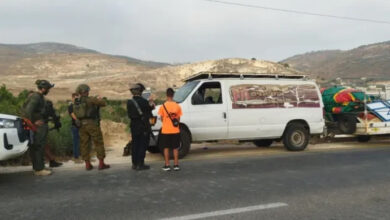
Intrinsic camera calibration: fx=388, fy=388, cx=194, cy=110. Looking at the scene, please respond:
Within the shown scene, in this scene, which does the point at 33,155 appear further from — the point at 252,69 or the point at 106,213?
the point at 252,69

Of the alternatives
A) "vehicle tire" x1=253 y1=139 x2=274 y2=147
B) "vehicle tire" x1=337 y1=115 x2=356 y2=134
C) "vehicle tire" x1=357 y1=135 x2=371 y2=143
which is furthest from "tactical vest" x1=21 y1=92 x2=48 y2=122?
"vehicle tire" x1=357 y1=135 x2=371 y2=143

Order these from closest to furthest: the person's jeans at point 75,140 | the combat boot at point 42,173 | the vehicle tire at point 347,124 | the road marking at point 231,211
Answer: the road marking at point 231,211 → the combat boot at point 42,173 → the person's jeans at point 75,140 → the vehicle tire at point 347,124

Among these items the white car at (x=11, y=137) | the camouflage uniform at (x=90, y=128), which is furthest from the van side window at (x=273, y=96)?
the white car at (x=11, y=137)

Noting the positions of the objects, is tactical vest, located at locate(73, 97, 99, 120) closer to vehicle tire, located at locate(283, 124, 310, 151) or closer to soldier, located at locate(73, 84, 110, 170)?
soldier, located at locate(73, 84, 110, 170)

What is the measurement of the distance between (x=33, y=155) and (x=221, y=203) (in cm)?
415

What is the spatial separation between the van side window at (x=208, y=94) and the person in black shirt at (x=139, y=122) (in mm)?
2025

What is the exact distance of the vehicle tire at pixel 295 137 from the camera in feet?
35.1

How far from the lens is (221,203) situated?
5355 mm

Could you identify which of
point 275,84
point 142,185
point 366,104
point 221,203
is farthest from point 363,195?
point 366,104

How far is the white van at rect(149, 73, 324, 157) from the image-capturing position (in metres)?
9.75

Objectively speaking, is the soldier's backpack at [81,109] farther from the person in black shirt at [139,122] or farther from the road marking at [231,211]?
the road marking at [231,211]

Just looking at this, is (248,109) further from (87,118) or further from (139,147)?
(87,118)

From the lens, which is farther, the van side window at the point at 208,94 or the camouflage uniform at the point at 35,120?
the van side window at the point at 208,94

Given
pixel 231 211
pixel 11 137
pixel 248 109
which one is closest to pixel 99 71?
pixel 248 109
